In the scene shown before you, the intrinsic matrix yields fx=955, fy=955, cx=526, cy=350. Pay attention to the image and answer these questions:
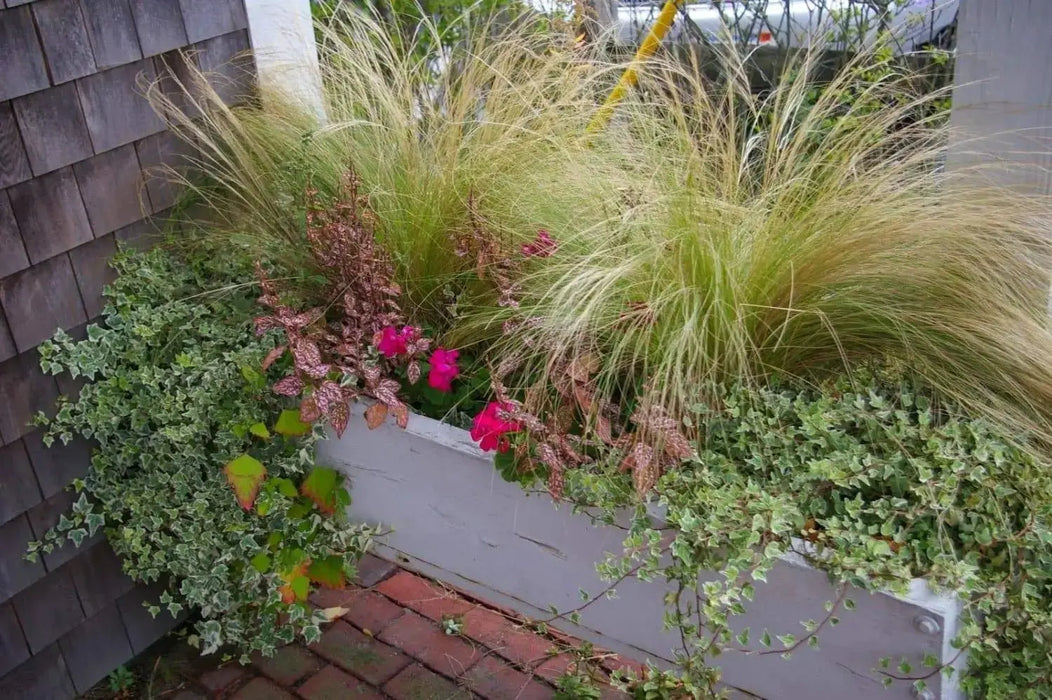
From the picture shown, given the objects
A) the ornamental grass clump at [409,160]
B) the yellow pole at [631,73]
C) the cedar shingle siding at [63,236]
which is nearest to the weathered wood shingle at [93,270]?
the cedar shingle siding at [63,236]

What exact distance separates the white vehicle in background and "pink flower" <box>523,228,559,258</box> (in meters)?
2.11

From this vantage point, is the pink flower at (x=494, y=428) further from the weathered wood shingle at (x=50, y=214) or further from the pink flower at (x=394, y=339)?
the weathered wood shingle at (x=50, y=214)

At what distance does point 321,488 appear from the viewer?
2.11 meters

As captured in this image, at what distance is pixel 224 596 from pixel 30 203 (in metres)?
0.92

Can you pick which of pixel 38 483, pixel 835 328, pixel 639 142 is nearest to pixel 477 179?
pixel 639 142

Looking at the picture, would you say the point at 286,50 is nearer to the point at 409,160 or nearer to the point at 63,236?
the point at 409,160

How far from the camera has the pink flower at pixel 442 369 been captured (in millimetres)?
1907

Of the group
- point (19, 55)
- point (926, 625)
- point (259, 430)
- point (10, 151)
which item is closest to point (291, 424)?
point (259, 430)

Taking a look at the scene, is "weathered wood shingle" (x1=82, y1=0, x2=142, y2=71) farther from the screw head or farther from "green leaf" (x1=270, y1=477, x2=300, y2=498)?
the screw head

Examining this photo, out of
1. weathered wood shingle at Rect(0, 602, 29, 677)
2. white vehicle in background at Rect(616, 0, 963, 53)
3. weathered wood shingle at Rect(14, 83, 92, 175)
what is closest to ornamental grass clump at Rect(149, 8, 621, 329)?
weathered wood shingle at Rect(14, 83, 92, 175)

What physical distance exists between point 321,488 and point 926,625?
1.26 meters

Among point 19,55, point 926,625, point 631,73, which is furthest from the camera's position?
point 631,73

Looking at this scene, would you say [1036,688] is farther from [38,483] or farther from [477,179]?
[38,483]

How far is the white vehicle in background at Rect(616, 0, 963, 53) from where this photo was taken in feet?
12.8
